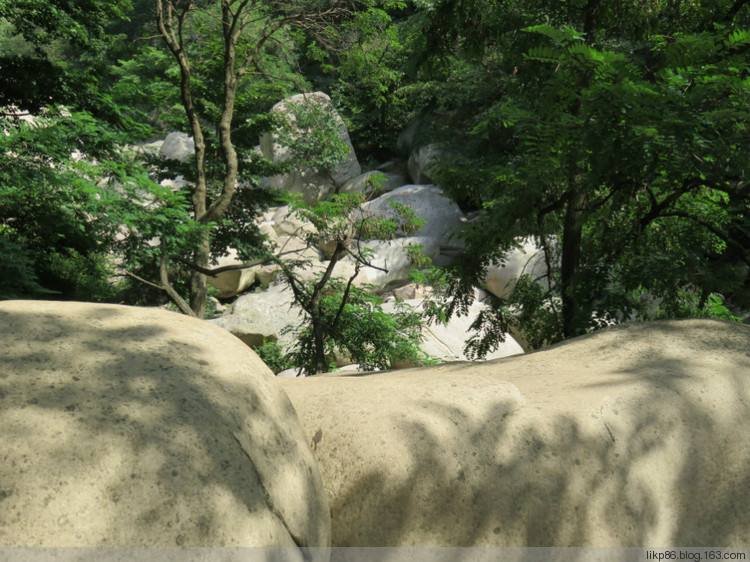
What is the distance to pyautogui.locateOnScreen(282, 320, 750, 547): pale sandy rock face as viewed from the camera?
2.76 m

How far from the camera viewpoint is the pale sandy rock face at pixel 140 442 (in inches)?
78.5

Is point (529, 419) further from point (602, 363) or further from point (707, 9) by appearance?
point (707, 9)

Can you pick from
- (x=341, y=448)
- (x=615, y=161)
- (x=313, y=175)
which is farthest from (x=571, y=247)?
(x=313, y=175)

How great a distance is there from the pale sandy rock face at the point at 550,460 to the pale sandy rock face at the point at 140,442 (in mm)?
326

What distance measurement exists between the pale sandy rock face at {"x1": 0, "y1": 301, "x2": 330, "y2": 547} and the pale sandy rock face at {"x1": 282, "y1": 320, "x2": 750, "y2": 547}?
326mm

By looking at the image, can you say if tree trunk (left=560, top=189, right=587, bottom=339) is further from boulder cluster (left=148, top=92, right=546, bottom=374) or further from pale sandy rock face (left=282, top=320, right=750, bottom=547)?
pale sandy rock face (left=282, top=320, right=750, bottom=547)

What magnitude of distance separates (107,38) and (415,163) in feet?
53.6

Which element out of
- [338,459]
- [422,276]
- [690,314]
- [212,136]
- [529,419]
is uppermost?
[529,419]

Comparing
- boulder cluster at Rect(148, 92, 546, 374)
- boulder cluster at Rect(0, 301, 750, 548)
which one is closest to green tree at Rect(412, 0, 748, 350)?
boulder cluster at Rect(148, 92, 546, 374)

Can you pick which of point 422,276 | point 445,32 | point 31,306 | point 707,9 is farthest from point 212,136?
point 31,306

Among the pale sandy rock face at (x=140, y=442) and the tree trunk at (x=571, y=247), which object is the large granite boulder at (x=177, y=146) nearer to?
the tree trunk at (x=571, y=247)

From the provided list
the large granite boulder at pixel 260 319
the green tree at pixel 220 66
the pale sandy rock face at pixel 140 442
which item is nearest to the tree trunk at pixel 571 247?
the pale sandy rock face at pixel 140 442

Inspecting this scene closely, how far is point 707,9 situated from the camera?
6195mm

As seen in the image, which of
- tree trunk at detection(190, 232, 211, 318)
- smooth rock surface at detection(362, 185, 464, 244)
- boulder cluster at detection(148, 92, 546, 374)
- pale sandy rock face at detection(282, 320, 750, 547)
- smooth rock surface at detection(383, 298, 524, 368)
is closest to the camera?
pale sandy rock face at detection(282, 320, 750, 547)
